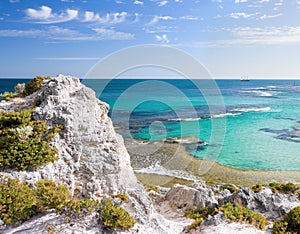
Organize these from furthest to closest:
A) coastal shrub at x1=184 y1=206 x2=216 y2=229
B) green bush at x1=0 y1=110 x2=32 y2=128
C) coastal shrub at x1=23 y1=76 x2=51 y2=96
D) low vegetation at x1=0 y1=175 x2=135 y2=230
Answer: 1. coastal shrub at x1=23 y1=76 x2=51 y2=96
2. coastal shrub at x1=184 y1=206 x2=216 y2=229
3. green bush at x1=0 y1=110 x2=32 y2=128
4. low vegetation at x1=0 y1=175 x2=135 y2=230

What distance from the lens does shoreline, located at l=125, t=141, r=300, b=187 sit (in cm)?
2639

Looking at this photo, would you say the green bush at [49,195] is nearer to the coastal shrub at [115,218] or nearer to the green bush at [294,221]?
the coastal shrub at [115,218]

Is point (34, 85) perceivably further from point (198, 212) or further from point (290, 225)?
point (290, 225)

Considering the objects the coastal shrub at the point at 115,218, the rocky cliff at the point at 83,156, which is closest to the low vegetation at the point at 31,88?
the rocky cliff at the point at 83,156

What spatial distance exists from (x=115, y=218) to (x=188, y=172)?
66.2ft

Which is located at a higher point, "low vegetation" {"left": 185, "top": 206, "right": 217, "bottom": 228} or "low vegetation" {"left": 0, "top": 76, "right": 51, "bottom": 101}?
"low vegetation" {"left": 0, "top": 76, "right": 51, "bottom": 101}

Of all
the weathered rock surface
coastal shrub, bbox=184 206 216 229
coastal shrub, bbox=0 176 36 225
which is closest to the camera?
coastal shrub, bbox=0 176 36 225

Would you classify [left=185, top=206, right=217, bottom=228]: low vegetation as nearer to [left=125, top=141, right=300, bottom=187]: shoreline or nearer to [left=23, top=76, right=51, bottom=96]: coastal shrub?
[left=125, top=141, right=300, bottom=187]: shoreline

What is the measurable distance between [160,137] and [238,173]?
55.3 ft

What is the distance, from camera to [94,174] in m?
11.5

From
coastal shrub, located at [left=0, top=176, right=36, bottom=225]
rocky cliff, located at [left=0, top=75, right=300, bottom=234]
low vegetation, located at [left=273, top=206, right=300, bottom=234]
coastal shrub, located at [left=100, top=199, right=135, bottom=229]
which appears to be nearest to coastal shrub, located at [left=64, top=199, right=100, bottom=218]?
rocky cliff, located at [left=0, top=75, right=300, bottom=234]

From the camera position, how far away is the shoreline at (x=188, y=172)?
26.4m

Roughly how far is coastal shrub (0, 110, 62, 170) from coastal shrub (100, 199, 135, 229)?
3.35 m

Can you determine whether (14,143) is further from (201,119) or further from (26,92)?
(201,119)
